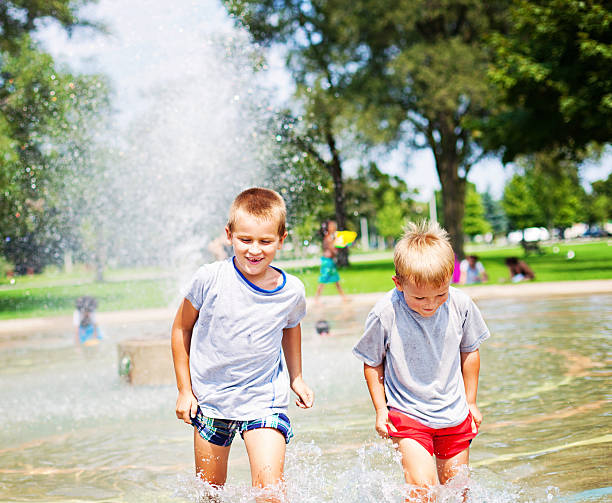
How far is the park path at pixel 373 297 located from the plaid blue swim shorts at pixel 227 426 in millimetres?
10863

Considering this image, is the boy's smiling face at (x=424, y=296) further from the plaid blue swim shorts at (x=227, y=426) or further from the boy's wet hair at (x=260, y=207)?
the plaid blue swim shorts at (x=227, y=426)

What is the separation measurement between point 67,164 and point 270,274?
1596 cm

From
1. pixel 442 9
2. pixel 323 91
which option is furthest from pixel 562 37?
pixel 323 91

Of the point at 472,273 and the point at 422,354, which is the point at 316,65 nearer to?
the point at 472,273

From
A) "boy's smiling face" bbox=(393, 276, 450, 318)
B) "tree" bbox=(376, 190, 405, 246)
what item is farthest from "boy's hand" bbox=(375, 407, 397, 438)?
"tree" bbox=(376, 190, 405, 246)

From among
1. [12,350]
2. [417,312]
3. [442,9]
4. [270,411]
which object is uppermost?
[442,9]

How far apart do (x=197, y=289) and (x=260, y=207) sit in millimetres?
444

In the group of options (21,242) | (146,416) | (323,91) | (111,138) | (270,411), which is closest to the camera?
(270,411)

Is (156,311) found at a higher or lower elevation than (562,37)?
lower

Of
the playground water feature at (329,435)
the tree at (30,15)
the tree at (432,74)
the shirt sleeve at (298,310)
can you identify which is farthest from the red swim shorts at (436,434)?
the tree at (30,15)

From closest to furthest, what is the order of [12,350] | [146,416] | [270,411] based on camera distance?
1. [270,411]
2. [146,416]
3. [12,350]

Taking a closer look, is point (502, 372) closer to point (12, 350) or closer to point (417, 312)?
point (417, 312)

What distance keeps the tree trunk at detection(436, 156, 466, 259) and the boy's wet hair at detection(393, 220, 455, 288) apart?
2746 cm

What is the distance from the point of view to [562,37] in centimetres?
1939
